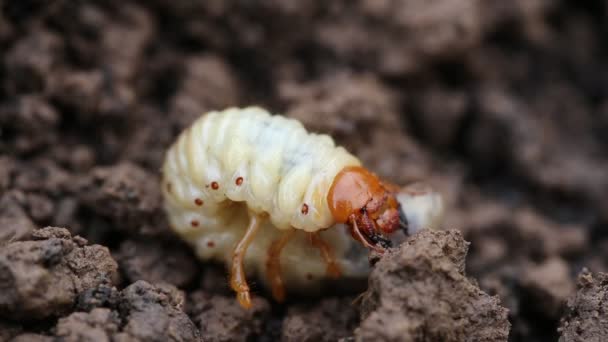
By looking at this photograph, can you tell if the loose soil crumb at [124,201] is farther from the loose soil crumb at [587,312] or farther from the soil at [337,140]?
the loose soil crumb at [587,312]

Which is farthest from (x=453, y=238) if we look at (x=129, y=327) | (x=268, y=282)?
(x=129, y=327)

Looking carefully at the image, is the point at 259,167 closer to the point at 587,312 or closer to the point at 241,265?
the point at 241,265

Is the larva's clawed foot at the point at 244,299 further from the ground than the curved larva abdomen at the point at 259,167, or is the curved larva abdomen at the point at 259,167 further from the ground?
the curved larva abdomen at the point at 259,167

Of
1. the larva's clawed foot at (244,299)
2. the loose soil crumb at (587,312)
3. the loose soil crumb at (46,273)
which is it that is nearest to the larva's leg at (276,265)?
the larva's clawed foot at (244,299)

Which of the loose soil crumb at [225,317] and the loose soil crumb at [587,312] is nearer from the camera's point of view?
the loose soil crumb at [587,312]

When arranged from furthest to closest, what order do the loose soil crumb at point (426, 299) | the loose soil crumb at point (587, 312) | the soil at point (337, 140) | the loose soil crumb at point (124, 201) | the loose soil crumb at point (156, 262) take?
the loose soil crumb at point (124, 201)
the loose soil crumb at point (156, 262)
the loose soil crumb at point (587, 312)
the soil at point (337, 140)
the loose soil crumb at point (426, 299)

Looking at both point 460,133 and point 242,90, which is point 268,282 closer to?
point 242,90

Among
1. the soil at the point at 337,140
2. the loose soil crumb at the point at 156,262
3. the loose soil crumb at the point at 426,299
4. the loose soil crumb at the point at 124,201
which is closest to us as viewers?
the loose soil crumb at the point at 426,299

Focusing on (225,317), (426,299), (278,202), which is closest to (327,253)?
(278,202)

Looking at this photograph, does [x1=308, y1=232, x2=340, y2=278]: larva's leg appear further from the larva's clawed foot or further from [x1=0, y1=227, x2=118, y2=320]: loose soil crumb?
[x1=0, y1=227, x2=118, y2=320]: loose soil crumb
